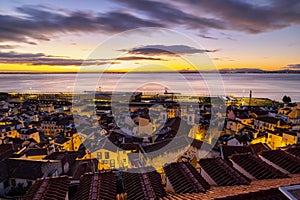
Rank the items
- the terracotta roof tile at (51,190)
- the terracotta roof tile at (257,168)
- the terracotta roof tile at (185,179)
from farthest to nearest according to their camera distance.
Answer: the terracotta roof tile at (257,168), the terracotta roof tile at (185,179), the terracotta roof tile at (51,190)

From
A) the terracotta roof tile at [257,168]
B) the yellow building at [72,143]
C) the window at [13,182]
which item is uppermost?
the terracotta roof tile at [257,168]

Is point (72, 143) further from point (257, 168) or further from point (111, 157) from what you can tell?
point (257, 168)

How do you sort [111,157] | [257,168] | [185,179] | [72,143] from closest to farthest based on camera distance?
[185,179] → [257,168] → [111,157] → [72,143]

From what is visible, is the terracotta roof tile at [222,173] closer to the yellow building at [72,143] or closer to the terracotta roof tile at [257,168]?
the terracotta roof tile at [257,168]

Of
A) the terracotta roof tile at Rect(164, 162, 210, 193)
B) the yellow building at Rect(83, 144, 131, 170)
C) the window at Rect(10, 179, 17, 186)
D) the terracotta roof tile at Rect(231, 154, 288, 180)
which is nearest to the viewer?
the terracotta roof tile at Rect(164, 162, 210, 193)

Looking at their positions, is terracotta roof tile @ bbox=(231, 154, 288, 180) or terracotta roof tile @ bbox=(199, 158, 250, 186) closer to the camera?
terracotta roof tile @ bbox=(199, 158, 250, 186)

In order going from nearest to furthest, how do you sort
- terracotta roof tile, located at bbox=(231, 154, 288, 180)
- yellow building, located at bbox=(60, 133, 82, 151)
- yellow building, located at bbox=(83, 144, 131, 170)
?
terracotta roof tile, located at bbox=(231, 154, 288, 180)
yellow building, located at bbox=(83, 144, 131, 170)
yellow building, located at bbox=(60, 133, 82, 151)

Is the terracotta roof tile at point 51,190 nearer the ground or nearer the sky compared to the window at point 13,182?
nearer the sky

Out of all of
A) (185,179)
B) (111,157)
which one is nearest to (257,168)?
(185,179)

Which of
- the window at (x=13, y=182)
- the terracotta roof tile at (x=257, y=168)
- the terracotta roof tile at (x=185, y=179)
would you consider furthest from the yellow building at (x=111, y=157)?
the terracotta roof tile at (x=257, y=168)

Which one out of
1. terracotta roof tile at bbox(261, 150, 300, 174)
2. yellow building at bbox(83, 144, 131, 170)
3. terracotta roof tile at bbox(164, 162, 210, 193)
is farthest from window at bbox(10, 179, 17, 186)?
terracotta roof tile at bbox(261, 150, 300, 174)

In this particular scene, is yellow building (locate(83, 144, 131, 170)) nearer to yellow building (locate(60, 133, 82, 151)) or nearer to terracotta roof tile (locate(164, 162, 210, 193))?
yellow building (locate(60, 133, 82, 151))

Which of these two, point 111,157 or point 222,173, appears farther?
point 111,157

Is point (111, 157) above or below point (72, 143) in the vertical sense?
above
